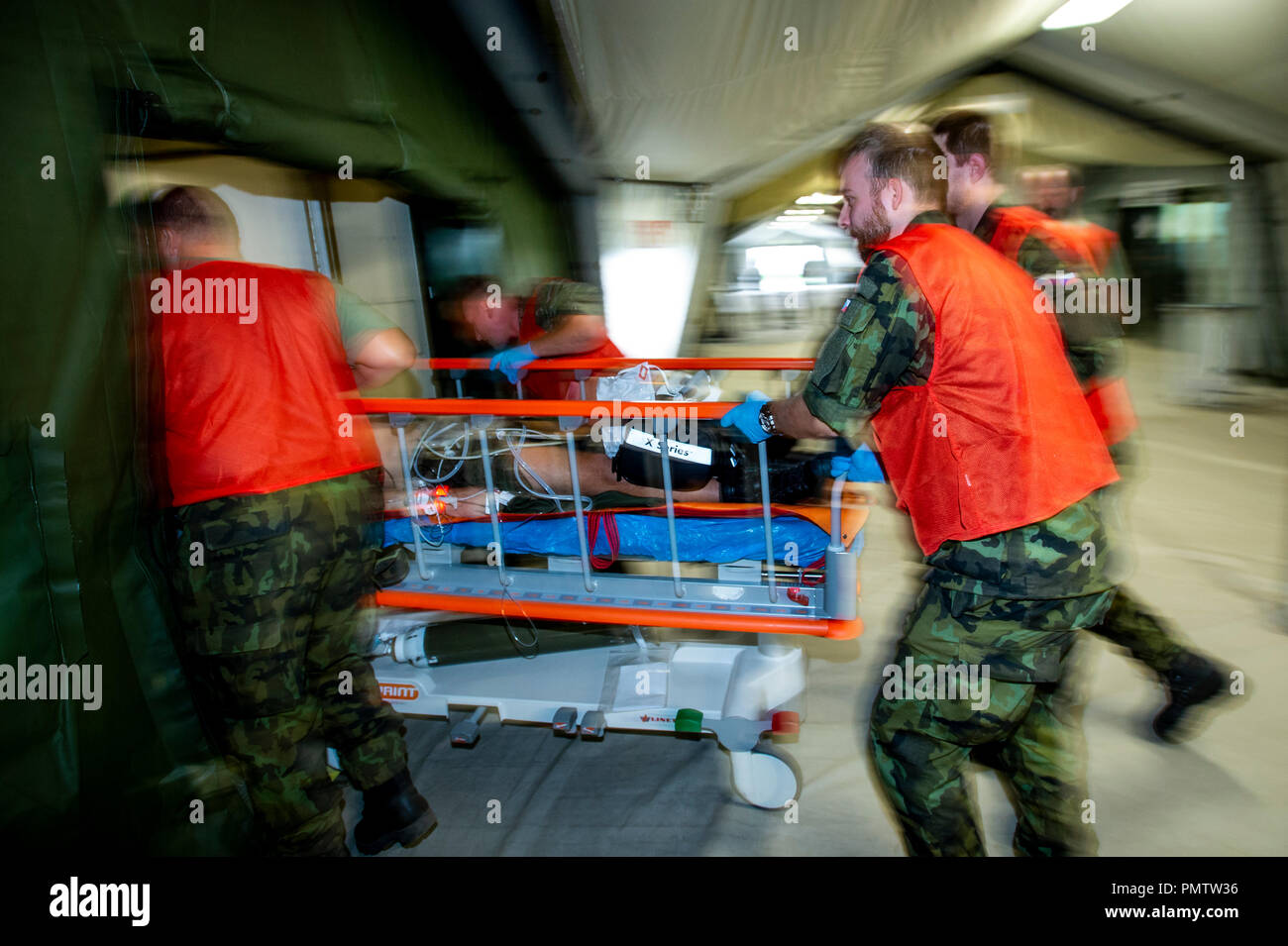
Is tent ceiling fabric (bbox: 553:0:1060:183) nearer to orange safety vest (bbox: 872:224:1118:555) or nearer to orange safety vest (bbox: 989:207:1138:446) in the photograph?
orange safety vest (bbox: 989:207:1138:446)

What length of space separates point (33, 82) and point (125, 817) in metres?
1.50

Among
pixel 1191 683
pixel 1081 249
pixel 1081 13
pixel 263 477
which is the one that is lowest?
pixel 1191 683

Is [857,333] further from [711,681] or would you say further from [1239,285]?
[1239,285]

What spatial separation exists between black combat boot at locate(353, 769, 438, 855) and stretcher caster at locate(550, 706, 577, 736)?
43 centimetres

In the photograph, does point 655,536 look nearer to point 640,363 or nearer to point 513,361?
point 640,363

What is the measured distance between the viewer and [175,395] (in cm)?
151

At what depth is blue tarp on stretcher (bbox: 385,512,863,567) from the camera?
2010mm

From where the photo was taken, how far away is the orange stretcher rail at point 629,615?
1.73 meters

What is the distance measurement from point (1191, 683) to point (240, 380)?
8.47 ft

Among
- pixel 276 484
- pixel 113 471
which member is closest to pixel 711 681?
pixel 276 484

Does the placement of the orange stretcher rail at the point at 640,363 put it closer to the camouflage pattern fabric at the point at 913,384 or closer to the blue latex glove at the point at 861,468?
the blue latex glove at the point at 861,468

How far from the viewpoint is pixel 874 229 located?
1381 millimetres

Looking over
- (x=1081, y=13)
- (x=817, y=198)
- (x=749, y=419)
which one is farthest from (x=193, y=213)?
(x=817, y=198)

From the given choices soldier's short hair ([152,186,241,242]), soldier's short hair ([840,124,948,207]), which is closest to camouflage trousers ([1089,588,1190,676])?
soldier's short hair ([840,124,948,207])
